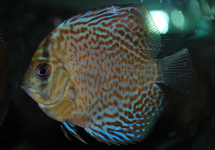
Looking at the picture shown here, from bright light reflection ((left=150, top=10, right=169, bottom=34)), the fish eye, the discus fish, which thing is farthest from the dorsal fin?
the fish eye

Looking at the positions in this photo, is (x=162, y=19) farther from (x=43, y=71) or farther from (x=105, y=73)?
(x=43, y=71)

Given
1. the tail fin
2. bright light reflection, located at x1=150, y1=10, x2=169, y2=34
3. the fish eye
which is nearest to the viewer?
the fish eye

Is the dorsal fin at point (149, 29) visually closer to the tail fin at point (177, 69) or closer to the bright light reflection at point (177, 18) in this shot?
the tail fin at point (177, 69)

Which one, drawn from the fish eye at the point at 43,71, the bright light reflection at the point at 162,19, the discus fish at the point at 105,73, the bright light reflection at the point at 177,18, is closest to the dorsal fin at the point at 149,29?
the discus fish at the point at 105,73

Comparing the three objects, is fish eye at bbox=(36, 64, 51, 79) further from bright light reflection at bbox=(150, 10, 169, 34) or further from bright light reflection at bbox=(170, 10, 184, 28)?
bright light reflection at bbox=(170, 10, 184, 28)

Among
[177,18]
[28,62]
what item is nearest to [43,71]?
[28,62]

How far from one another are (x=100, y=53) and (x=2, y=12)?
0.62 metres

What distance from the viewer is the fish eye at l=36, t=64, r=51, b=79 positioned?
2.31ft

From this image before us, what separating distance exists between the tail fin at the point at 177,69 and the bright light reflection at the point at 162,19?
20 cm

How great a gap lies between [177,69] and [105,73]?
397 mm

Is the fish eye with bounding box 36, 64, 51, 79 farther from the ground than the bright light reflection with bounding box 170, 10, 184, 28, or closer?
farther from the ground

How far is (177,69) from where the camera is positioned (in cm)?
86

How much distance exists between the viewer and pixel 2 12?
0.90m

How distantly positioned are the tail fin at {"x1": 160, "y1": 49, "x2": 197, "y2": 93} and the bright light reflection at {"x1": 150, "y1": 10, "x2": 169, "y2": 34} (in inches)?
7.7
